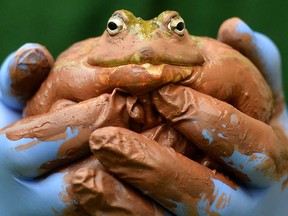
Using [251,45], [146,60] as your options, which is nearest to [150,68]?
[146,60]

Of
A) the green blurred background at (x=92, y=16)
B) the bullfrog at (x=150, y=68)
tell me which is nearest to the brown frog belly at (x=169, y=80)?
the bullfrog at (x=150, y=68)

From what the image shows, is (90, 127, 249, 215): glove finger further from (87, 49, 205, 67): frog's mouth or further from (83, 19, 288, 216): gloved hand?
(87, 49, 205, 67): frog's mouth

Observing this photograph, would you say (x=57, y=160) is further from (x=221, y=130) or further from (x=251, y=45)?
(x=251, y=45)

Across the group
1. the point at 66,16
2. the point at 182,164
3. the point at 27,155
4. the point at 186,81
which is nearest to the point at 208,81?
the point at 186,81

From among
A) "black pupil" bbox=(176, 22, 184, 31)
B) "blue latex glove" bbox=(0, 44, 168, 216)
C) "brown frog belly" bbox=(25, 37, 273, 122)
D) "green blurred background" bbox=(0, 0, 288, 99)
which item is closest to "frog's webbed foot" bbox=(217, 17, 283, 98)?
"brown frog belly" bbox=(25, 37, 273, 122)

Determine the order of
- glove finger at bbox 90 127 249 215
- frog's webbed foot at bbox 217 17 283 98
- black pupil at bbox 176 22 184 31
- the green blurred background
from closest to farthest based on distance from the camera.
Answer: glove finger at bbox 90 127 249 215
black pupil at bbox 176 22 184 31
frog's webbed foot at bbox 217 17 283 98
the green blurred background
